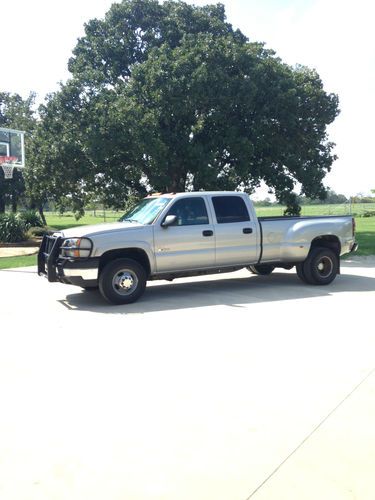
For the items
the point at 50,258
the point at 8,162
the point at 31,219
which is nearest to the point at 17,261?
the point at 8,162

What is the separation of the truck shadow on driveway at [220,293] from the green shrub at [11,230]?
12.6m

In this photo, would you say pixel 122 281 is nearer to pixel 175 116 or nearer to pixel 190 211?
pixel 190 211

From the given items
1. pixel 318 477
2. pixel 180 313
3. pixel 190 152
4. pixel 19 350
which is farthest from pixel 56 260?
pixel 190 152

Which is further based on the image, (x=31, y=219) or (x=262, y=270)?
(x=31, y=219)

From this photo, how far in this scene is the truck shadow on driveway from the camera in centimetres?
842

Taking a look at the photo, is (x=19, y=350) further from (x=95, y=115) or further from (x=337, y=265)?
(x=95, y=115)

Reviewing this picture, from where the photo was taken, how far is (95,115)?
18.7m

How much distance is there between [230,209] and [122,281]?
2589 millimetres

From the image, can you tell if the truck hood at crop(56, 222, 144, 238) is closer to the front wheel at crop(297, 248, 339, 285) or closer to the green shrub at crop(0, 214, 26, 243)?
the front wheel at crop(297, 248, 339, 285)

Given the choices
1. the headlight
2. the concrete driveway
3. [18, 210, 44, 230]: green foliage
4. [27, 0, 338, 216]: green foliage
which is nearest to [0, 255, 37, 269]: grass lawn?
[27, 0, 338, 216]: green foliage

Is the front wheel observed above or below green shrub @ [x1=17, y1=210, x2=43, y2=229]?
below

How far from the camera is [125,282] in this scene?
28.2 feet

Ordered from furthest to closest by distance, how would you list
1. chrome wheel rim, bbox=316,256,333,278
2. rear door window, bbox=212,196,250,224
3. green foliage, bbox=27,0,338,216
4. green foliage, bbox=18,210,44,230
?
green foliage, bbox=18,210,44,230 → green foliage, bbox=27,0,338,216 → chrome wheel rim, bbox=316,256,333,278 → rear door window, bbox=212,196,250,224

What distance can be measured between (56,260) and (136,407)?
486 cm
